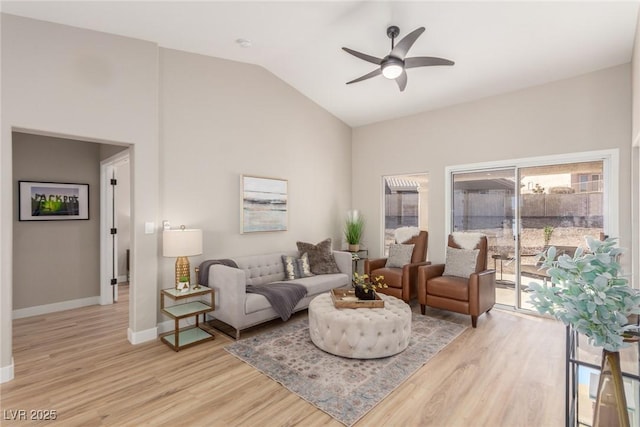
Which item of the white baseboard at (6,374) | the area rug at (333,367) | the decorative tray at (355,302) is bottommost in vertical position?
the area rug at (333,367)

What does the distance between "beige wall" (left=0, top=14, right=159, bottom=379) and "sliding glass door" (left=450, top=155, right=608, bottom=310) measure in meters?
4.55

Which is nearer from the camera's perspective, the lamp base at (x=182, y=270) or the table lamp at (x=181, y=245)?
the table lamp at (x=181, y=245)

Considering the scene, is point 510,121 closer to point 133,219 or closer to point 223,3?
point 223,3

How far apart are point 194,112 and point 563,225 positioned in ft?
17.0

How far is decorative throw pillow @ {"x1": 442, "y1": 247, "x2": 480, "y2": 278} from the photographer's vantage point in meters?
4.35

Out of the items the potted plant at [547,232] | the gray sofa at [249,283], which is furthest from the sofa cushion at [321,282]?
the potted plant at [547,232]

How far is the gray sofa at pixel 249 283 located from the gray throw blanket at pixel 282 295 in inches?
3.4

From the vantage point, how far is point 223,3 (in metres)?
3.06

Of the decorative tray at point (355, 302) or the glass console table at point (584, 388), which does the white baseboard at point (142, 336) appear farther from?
the glass console table at point (584, 388)

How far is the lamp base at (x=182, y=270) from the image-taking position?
3671 mm

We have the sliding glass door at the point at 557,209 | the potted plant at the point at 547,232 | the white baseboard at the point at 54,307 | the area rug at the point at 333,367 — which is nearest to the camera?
the area rug at the point at 333,367

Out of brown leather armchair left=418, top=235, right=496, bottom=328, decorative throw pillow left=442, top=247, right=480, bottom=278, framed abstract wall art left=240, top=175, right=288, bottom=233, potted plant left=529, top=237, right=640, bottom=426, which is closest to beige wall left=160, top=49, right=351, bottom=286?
framed abstract wall art left=240, top=175, right=288, bottom=233

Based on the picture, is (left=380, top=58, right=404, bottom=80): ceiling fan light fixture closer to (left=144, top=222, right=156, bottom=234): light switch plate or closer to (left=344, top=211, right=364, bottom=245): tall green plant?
(left=144, top=222, right=156, bottom=234): light switch plate

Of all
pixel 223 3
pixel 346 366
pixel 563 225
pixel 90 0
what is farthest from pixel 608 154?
pixel 90 0
